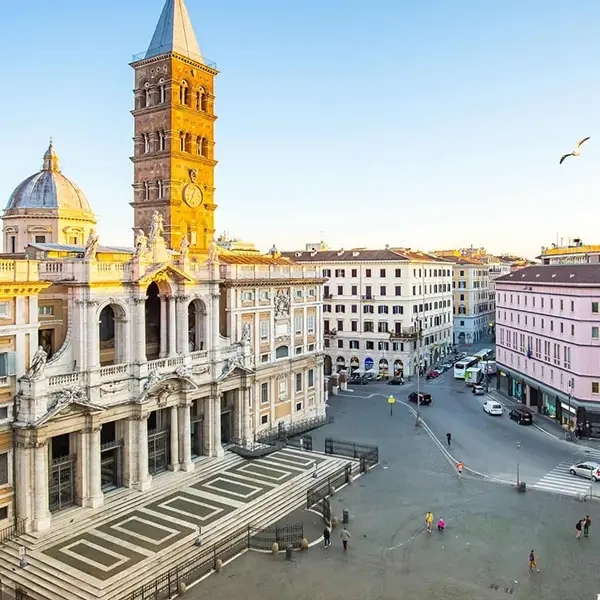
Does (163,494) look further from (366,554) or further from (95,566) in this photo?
(366,554)

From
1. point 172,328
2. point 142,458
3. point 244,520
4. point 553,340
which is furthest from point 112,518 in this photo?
point 553,340

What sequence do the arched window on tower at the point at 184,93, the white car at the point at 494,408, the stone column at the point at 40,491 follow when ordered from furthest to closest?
the white car at the point at 494,408 < the arched window on tower at the point at 184,93 < the stone column at the point at 40,491

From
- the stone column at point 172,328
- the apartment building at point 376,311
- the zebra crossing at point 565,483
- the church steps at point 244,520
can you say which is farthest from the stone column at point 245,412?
the apartment building at point 376,311

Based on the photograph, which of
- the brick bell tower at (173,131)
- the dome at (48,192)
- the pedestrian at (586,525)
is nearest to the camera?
the pedestrian at (586,525)

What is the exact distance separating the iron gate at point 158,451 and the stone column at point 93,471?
631cm

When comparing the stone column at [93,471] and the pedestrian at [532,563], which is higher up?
the stone column at [93,471]

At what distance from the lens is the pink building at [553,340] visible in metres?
57.7

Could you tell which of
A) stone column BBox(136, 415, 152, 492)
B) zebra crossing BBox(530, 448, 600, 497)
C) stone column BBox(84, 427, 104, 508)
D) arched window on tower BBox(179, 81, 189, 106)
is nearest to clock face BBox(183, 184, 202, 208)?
arched window on tower BBox(179, 81, 189, 106)

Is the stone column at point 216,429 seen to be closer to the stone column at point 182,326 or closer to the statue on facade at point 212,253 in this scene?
the stone column at point 182,326

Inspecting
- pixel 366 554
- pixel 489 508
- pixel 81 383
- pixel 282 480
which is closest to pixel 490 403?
pixel 489 508

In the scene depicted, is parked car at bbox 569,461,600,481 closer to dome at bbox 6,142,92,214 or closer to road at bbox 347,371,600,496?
road at bbox 347,371,600,496

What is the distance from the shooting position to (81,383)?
39.1 m

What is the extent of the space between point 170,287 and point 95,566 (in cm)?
2084

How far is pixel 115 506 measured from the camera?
39688 mm
